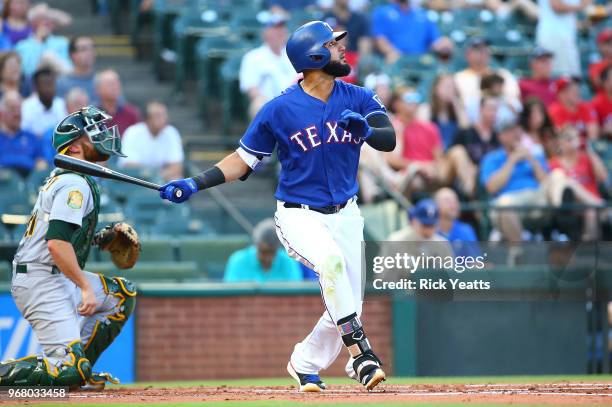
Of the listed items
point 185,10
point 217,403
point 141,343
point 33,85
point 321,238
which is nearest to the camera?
point 217,403

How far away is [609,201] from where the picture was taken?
12.8 meters

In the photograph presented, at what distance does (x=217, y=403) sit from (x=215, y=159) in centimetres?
691

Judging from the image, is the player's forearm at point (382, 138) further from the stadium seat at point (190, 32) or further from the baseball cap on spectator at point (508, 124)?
the stadium seat at point (190, 32)

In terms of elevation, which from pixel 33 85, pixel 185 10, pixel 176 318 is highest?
pixel 185 10

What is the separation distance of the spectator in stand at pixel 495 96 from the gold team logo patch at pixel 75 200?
7031 mm

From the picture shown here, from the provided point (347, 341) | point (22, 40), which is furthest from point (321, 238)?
point (22, 40)

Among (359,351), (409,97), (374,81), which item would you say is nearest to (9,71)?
(374,81)

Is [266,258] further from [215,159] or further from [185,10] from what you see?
[185,10]

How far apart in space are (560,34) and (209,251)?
256 inches

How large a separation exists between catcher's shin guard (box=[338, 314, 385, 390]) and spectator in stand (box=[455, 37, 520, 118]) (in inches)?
280

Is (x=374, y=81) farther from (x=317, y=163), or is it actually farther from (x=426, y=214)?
(x=317, y=163)

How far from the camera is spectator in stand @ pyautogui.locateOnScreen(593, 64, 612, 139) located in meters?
14.3

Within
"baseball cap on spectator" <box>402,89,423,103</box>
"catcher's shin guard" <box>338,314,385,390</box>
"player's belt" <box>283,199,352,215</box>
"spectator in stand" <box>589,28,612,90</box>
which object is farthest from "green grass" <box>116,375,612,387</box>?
"spectator in stand" <box>589,28,612,90</box>

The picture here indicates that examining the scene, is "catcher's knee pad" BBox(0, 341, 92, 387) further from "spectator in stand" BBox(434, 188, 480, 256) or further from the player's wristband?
"spectator in stand" BBox(434, 188, 480, 256)
